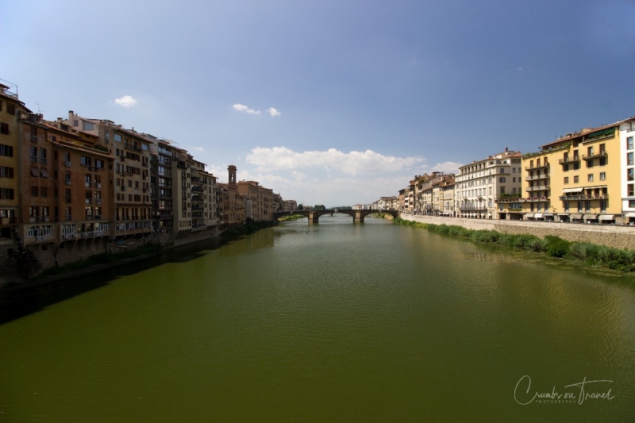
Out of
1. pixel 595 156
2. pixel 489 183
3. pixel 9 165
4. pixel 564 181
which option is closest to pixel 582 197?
pixel 564 181

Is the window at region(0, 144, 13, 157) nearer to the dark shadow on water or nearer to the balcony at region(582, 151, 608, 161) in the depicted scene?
the dark shadow on water

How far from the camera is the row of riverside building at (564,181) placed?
108 ft

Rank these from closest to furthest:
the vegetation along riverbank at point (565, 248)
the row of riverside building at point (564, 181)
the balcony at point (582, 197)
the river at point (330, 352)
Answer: the river at point (330, 352)
the vegetation along riverbank at point (565, 248)
the row of riverside building at point (564, 181)
the balcony at point (582, 197)

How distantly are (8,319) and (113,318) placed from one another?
5550mm

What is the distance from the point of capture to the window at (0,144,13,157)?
72.6 ft

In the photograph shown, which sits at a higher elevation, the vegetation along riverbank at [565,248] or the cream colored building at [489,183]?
the cream colored building at [489,183]

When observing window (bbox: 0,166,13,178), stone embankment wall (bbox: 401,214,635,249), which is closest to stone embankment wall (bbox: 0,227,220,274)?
window (bbox: 0,166,13,178)

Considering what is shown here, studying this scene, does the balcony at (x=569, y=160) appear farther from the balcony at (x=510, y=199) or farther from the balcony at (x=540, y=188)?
the balcony at (x=510, y=199)

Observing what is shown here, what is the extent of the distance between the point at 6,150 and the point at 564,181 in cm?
5823

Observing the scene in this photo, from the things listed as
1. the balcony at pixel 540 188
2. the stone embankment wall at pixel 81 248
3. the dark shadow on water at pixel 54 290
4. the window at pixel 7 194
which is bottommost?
the dark shadow on water at pixel 54 290

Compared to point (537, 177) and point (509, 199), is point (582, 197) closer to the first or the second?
point (537, 177)

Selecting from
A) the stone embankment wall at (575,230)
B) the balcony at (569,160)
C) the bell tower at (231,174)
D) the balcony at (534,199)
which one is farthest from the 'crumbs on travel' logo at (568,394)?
the bell tower at (231,174)

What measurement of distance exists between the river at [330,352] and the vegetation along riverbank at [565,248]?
3332 millimetres

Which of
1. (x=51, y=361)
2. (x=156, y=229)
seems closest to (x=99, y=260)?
(x=156, y=229)
